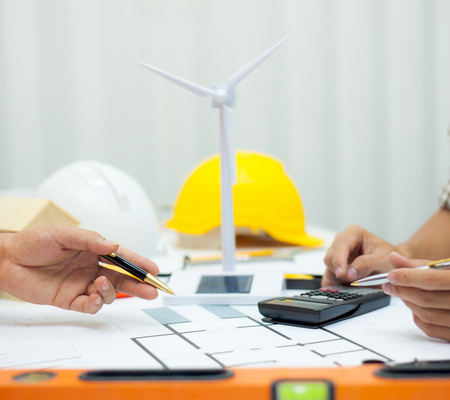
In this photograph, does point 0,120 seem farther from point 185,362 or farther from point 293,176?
point 185,362

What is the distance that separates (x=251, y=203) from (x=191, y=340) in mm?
649

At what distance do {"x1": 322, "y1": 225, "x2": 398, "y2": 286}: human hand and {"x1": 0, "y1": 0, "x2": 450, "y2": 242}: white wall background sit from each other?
1.17 metres

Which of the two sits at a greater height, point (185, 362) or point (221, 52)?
point (221, 52)

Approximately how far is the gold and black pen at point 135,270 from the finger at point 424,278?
260 millimetres

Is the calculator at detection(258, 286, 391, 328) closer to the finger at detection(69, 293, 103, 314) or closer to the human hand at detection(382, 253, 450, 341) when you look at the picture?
the human hand at detection(382, 253, 450, 341)

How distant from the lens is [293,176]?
202 centimetres

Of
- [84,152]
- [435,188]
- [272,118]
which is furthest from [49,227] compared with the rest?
[435,188]

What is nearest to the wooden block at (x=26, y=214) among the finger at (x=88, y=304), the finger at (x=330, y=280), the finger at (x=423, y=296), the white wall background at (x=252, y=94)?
the finger at (x=88, y=304)

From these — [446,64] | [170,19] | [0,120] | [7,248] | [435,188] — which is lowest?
[435,188]

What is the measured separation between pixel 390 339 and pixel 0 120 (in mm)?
1628

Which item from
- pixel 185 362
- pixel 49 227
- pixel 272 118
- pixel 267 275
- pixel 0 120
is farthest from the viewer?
pixel 272 118

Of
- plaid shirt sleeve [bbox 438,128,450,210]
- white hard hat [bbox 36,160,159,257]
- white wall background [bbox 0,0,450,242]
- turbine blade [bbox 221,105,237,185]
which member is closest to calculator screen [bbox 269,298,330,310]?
turbine blade [bbox 221,105,237,185]

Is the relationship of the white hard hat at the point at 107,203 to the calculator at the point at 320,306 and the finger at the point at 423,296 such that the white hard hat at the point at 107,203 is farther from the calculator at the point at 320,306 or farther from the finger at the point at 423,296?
the finger at the point at 423,296

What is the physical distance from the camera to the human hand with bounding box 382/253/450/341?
52 centimetres
